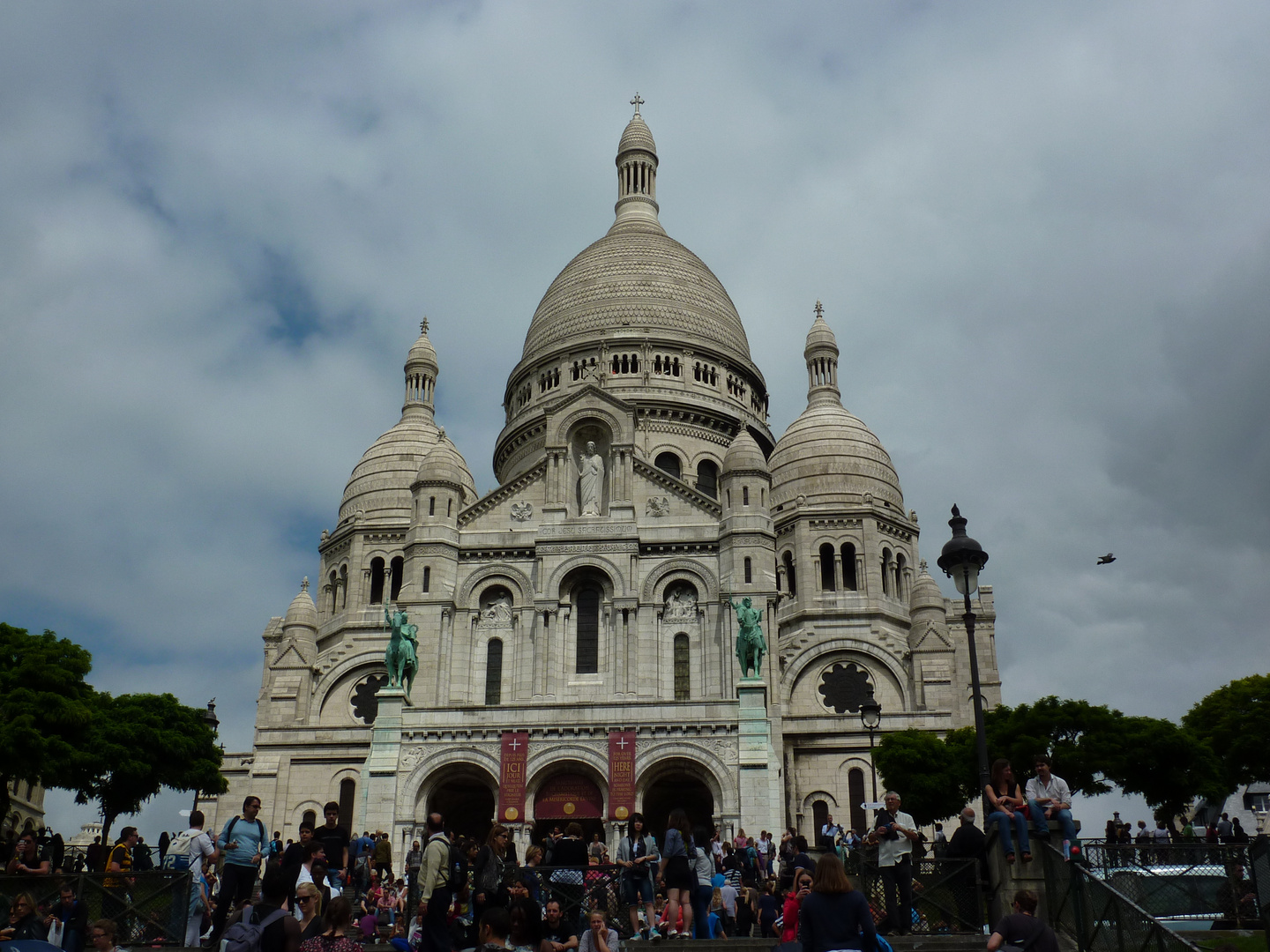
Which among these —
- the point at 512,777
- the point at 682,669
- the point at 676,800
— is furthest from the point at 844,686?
the point at 512,777

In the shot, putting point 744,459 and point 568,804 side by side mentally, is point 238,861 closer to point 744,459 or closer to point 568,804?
point 568,804

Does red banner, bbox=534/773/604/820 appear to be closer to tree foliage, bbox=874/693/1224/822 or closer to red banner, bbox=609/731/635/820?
red banner, bbox=609/731/635/820

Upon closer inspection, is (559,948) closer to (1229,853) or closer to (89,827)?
(1229,853)

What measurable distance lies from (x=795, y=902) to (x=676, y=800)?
989 inches

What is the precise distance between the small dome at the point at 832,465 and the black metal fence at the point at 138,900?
42983mm

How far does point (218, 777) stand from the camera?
46312mm

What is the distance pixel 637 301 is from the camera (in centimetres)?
6719

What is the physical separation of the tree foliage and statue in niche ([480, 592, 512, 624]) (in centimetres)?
1389

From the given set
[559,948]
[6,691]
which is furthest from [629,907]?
Result: [6,691]

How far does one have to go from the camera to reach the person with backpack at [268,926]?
1289 centimetres

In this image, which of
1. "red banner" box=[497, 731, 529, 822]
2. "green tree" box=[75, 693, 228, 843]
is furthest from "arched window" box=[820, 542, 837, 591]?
"green tree" box=[75, 693, 228, 843]

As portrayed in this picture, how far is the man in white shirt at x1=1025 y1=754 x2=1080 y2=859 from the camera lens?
58.8 ft

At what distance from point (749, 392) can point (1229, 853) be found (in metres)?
50.2

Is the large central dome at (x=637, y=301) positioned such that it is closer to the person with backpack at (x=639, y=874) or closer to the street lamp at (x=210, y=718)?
the street lamp at (x=210, y=718)
